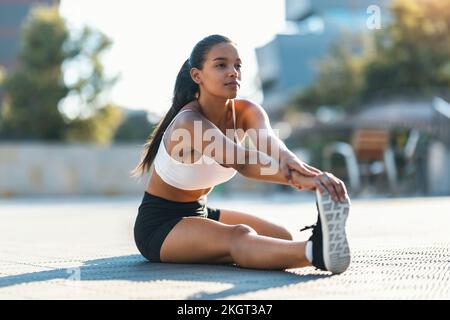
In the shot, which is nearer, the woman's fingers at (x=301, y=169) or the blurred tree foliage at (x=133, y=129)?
the woman's fingers at (x=301, y=169)

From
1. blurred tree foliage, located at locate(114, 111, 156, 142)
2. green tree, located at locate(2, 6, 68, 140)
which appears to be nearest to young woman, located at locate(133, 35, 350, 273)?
green tree, located at locate(2, 6, 68, 140)

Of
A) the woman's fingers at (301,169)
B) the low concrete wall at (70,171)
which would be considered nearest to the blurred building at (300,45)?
the low concrete wall at (70,171)

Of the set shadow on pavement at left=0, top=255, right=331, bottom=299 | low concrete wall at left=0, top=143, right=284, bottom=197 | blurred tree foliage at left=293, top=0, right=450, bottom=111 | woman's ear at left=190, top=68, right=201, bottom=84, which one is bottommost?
low concrete wall at left=0, top=143, right=284, bottom=197

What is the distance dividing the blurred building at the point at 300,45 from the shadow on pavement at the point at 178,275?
5120 cm

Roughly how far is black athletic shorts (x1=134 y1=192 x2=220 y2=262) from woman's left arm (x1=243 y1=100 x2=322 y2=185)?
1.55ft

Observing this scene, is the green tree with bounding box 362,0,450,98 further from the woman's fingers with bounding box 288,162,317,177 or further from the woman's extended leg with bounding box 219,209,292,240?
the woman's fingers with bounding box 288,162,317,177

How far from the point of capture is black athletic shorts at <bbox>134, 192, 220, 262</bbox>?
390cm

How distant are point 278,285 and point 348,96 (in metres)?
34.6

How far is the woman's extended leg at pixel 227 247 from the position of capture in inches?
134

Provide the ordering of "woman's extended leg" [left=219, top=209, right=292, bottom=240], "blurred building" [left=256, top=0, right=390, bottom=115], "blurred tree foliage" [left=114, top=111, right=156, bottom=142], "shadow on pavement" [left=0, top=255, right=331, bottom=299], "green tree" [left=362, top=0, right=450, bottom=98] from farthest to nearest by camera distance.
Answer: "blurred building" [left=256, top=0, right=390, bottom=115], "blurred tree foliage" [left=114, top=111, right=156, bottom=142], "green tree" [left=362, top=0, right=450, bottom=98], "woman's extended leg" [left=219, top=209, right=292, bottom=240], "shadow on pavement" [left=0, top=255, right=331, bottom=299]

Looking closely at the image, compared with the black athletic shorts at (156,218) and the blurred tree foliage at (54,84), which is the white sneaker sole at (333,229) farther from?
the blurred tree foliage at (54,84)

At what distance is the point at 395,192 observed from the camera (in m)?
16.5
